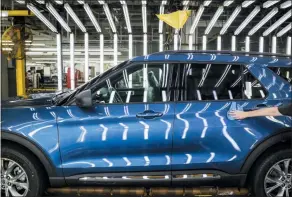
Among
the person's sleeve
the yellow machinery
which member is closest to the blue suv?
the person's sleeve

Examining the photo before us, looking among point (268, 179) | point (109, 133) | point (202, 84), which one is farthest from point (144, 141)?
point (268, 179)

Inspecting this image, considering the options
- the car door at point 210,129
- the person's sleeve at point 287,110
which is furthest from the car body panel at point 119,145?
the person's sleeve at point 287,110

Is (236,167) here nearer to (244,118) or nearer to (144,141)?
(244,118)

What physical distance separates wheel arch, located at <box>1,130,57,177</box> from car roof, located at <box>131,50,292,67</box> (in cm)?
125

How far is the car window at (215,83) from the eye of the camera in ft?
10.4

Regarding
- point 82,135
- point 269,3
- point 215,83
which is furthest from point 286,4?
point 82,135

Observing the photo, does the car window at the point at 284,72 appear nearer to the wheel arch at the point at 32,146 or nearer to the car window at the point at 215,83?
the car window at the point at 215,83

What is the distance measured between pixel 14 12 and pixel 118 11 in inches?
134

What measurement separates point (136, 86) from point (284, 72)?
149cm

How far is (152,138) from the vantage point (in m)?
3.06

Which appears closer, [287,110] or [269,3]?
[287,110]

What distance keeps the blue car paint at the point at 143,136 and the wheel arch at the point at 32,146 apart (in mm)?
34

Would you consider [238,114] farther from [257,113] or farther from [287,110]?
[287,110]

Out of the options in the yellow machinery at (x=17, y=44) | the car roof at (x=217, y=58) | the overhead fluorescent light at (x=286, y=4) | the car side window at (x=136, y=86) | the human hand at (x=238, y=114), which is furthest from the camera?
the yellow machinery at (x=17, y=44)
